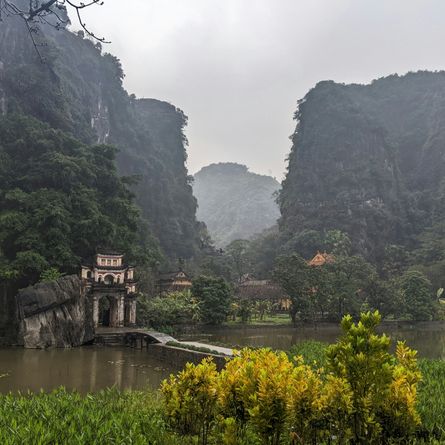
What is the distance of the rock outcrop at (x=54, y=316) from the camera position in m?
28.5

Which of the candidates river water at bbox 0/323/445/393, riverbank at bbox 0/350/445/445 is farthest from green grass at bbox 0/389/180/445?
river water at bbox 0/323/445/393

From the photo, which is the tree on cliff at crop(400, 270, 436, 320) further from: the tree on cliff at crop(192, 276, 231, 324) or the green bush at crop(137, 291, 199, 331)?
the green bush at crop(137, 291, 199, 331)

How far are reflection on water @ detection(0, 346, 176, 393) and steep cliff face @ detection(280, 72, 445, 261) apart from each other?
69.4 m

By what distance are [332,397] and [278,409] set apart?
Answer: 68 centimetres

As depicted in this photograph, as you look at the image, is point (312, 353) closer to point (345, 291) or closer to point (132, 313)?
point (132, 313)

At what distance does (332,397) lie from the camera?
528 centimetres

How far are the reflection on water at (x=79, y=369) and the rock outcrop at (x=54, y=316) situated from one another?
1329 millimetres

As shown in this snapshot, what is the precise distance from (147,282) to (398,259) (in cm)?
5006

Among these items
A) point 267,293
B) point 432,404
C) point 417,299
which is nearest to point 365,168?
point 267,293

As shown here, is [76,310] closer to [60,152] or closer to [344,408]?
[60,152]

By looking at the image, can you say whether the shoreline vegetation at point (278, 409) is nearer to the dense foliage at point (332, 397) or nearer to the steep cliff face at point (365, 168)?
the dense foliage at point (332, 397)

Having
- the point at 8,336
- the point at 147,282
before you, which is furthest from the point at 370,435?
Answer: the point at 147,282

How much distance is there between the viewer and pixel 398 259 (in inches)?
3182

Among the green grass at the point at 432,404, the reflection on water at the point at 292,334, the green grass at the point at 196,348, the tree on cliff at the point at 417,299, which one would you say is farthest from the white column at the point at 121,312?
the tree on cliff at the point at 417,299
